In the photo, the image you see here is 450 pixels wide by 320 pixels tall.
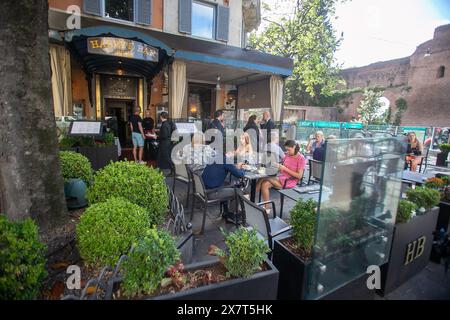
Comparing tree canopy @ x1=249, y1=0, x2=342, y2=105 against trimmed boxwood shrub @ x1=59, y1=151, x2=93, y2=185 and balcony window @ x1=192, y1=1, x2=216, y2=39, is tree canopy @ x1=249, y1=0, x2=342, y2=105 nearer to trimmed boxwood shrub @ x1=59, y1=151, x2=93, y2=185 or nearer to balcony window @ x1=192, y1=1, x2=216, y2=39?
balcony window @ x1=192, y1=1, x2=216, y2=39

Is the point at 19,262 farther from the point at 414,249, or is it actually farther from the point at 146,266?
the point at 414,249

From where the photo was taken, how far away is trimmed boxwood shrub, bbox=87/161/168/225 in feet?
9.61

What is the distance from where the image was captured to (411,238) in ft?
9.81

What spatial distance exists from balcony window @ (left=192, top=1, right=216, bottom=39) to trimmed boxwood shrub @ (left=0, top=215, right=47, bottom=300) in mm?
11391

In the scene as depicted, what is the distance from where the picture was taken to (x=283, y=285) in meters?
2.31

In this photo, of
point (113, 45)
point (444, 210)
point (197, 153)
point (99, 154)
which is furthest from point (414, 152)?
point (113, 45)

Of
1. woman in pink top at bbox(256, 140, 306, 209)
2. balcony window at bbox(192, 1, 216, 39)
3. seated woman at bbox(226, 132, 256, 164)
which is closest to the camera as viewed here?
woman in pink top at bbox(256, 140, 306, 209)

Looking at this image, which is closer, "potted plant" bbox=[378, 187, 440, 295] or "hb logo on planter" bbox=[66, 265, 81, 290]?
"hb logo on planter" bbox=[66, 265, 81, 290]

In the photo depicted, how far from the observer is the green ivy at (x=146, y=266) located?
5.24ft

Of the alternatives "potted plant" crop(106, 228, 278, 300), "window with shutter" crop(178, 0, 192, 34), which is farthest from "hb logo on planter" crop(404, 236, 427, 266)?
"window with shutter" crop(178, 0, 192, 34)

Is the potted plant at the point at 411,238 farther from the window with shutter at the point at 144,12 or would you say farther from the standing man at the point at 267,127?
the window with shutter at the point at 144,12

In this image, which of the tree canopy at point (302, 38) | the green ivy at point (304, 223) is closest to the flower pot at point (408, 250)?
the green ivy at point (304, 223)

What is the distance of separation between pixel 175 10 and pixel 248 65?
170 inches

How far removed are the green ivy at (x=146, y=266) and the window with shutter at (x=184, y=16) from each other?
10860 millimetres
